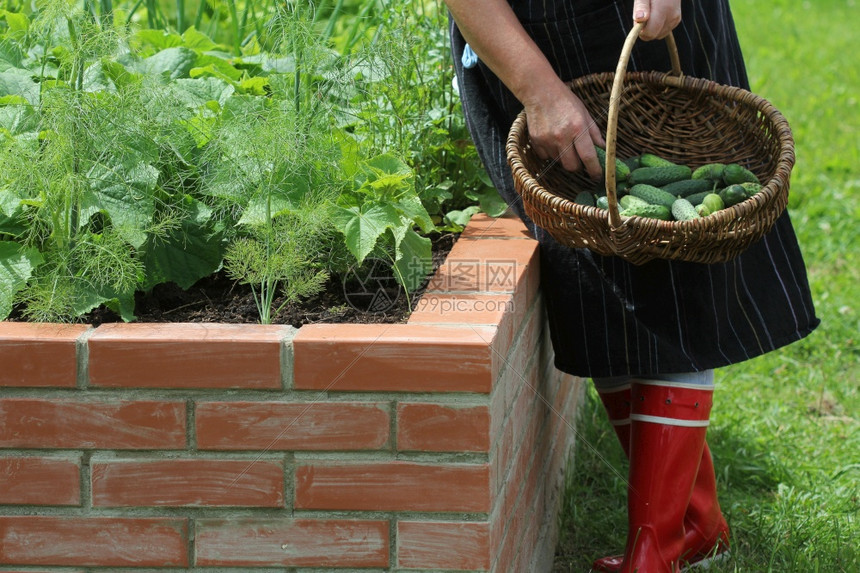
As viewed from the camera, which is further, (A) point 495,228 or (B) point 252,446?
(A) point 495,228

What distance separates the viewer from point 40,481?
160 cm

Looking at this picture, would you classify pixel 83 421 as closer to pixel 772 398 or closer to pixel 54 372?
pixel 54 372

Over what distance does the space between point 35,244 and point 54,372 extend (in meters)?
0.36

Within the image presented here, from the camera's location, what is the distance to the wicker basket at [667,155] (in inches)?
66.6

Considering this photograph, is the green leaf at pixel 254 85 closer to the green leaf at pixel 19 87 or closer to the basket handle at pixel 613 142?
the green leaf at pixel 19 87

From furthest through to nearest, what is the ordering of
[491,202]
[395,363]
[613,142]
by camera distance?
[491,202]
[613,142]
[395,363]

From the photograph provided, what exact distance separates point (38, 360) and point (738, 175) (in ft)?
4.23

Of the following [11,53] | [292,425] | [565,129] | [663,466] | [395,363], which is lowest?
[663,466]

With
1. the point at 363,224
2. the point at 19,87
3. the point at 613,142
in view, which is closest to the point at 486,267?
the point at 363,224

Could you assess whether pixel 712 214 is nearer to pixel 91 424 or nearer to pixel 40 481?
pixel 91 424

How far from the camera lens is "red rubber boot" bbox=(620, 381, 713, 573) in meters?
2.05

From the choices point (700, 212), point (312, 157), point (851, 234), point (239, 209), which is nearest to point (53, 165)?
point (239, 209)

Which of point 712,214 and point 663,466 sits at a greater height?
point 712,214

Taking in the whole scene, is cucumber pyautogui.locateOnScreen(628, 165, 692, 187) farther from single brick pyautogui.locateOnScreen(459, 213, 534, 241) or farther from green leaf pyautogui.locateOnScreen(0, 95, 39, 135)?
green leaf pyautogui.locateOnScreen(0, 95, 39, 135)
